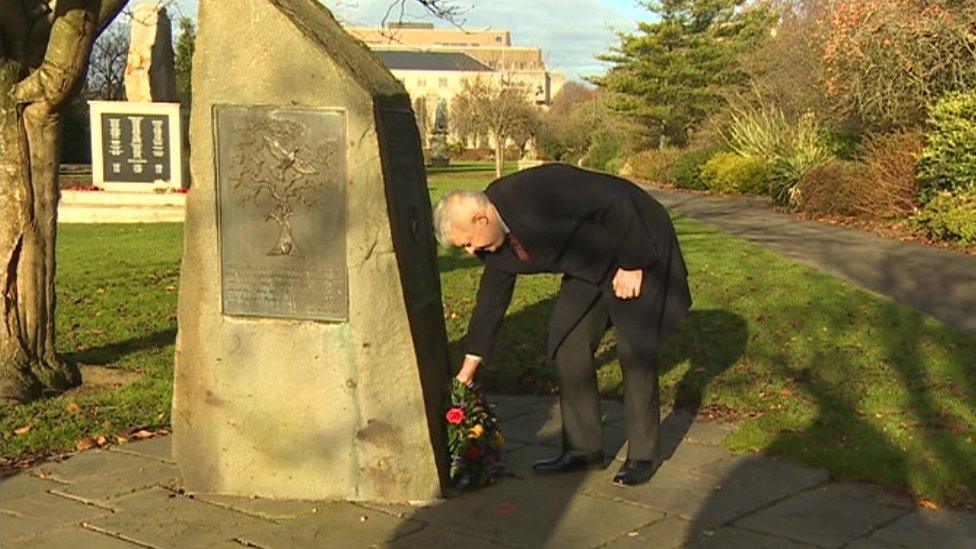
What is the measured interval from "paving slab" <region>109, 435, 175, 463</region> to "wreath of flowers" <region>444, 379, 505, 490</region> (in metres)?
1.60

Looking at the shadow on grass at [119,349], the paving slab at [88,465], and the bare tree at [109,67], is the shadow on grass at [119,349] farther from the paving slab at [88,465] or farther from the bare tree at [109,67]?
the bare tree at [109,67]

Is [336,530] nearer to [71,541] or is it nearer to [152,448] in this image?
[71,541]

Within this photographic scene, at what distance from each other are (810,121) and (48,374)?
24.1 meters

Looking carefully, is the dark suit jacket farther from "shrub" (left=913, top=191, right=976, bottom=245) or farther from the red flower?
"shrub" (left=913, top=191, right=976, bottom=245)

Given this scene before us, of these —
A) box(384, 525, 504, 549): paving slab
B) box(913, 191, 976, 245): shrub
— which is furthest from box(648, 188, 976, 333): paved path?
box(384, 525, 504, 549): paving slab

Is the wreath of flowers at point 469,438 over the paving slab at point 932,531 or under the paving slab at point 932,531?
over

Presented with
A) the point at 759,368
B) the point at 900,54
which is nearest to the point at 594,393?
the point at 759,368

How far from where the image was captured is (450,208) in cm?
492

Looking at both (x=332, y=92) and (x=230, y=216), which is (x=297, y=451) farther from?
(x=332, y=92)

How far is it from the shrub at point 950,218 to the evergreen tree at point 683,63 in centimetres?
2697

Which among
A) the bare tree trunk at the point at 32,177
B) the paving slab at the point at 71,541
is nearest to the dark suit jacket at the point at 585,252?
the paving slab at the point at 71,541

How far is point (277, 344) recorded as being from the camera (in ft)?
17.1

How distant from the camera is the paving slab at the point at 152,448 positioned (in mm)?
6043

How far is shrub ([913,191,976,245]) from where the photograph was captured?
16703 mm
